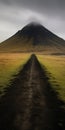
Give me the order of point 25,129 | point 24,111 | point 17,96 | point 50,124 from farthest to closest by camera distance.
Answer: point 17,96 < point 24,111 < point 50,124 < point 25,129

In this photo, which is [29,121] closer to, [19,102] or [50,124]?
[50,124]

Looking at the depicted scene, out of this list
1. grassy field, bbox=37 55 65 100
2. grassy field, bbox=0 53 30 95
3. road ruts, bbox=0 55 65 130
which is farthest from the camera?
grassy field, bbox=0 53 30 95

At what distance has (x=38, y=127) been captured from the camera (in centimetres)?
1208

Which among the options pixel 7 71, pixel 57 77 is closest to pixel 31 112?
pixel 57 77

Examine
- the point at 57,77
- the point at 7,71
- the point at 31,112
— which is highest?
the point at 31,112

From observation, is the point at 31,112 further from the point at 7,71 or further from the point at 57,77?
the point at 7,71

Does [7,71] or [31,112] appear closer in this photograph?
[31,112]

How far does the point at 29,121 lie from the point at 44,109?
9.97ft

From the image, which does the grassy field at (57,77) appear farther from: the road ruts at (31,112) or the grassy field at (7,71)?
the grassy field at (7,71)

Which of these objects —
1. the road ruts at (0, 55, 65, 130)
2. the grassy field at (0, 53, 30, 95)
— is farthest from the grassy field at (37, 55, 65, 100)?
the grassy field at (0, 53, 30, 95)

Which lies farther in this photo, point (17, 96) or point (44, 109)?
point (17, 96)

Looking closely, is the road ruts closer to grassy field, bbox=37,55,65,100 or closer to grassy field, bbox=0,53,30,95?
grassy field, bbox=37,55,65,100

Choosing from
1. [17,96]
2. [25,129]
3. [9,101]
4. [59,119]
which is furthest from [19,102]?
[25,129]

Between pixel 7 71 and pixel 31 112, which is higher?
pixel 31 112
